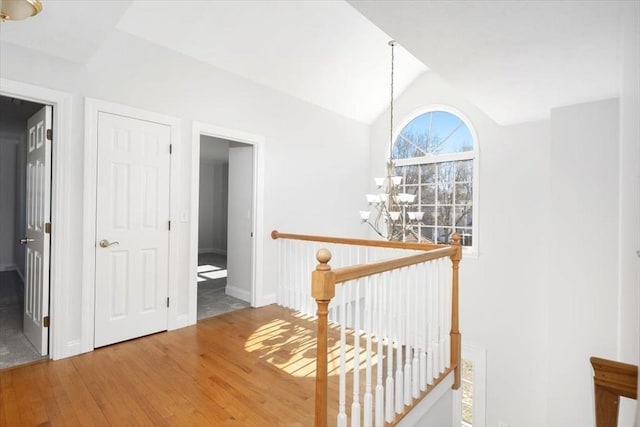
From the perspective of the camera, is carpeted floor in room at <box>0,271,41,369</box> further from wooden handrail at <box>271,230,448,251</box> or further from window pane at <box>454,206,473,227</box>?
window pane at <box>454,206,473,227</box>

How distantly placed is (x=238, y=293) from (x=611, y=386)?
3.97 meters

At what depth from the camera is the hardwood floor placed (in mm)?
1996

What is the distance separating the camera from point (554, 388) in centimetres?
365

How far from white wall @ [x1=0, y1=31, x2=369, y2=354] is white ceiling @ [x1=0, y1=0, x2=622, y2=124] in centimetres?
14

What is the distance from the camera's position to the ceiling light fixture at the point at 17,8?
1.49m

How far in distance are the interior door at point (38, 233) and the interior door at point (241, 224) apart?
205 cm

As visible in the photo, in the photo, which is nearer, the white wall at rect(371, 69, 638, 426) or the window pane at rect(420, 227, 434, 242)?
the white wall at rect(371, 69, 638, 426)

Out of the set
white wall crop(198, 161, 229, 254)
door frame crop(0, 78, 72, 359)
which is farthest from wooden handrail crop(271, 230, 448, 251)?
white wall crop(198, 161, 229, 254)

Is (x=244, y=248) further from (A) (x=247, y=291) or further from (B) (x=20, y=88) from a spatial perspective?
(B) (x=20, y=88)

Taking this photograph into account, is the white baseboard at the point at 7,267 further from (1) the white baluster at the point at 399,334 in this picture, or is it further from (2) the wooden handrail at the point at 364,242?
(1) the white baluster at the point at 399,334

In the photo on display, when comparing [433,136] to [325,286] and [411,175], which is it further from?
[325,286]

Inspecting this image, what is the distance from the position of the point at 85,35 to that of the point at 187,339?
8.69 ft

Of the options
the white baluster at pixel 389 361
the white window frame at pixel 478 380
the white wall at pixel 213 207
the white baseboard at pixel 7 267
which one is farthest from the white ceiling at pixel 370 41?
the white baseboard at pixel 7 267

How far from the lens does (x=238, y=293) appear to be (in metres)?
4.49
